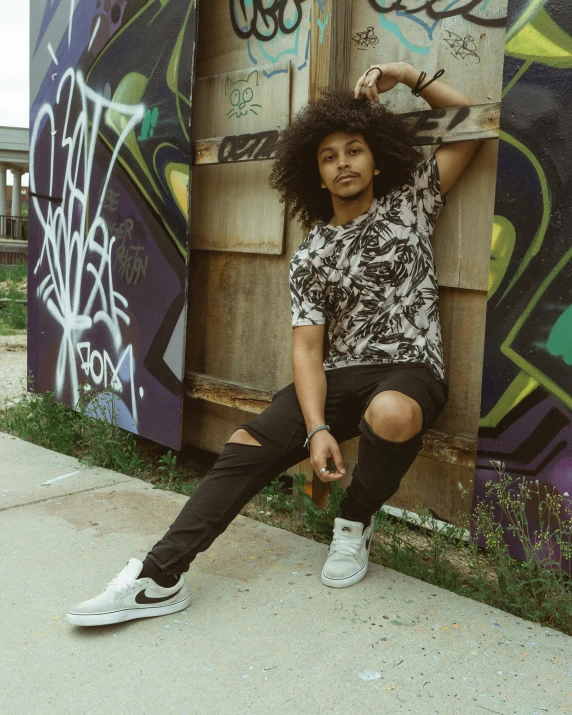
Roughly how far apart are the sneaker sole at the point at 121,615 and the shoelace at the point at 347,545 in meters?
0.57

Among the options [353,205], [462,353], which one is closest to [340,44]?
[353,205]

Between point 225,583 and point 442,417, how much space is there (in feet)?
3.59

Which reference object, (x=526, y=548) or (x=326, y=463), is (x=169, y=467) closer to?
(x=326, y=463)

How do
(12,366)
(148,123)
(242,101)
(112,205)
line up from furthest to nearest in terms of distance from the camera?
(12,366) → (112,205) → (148,123) → (242,101)

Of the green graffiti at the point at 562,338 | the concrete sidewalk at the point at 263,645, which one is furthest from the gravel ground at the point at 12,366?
the green graffiti at the point at 562,338

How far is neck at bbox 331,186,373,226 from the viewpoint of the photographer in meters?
2.88

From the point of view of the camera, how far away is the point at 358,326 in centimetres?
287

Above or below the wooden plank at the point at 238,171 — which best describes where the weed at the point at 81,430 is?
below

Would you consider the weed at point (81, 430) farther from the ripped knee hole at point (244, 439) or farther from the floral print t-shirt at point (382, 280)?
the floral print t-shirt at point (382, 280)

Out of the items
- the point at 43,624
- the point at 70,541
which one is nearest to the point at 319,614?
the point at 43,624

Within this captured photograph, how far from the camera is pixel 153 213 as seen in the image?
402 cm

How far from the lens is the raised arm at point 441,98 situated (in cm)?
279

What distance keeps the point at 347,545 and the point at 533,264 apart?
1.18 metres

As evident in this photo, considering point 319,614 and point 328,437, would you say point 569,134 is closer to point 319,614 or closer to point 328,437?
point 328,437
